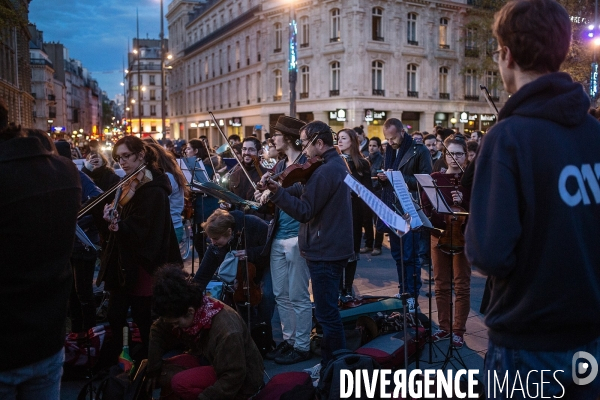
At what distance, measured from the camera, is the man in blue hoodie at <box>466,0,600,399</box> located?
70.9 inches

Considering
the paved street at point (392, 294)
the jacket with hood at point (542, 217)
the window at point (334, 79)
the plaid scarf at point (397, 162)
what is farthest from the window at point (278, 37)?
the jacket with hood at point (542, 217)

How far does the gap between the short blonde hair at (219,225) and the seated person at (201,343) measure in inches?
56.4

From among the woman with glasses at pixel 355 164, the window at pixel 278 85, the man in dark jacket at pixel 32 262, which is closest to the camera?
the man in dark jacket at pixel 32 262

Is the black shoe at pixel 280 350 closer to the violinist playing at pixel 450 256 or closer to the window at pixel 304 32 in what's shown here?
the violinist playing at pixel 450 256

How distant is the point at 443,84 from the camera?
36000 mm

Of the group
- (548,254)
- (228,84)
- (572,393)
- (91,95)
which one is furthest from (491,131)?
(91,95)

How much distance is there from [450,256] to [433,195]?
61cm

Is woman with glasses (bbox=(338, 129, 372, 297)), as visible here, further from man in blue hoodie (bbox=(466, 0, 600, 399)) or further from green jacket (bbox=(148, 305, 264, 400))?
man in blue hoodie (bbox=(466, 0, 600, 399))

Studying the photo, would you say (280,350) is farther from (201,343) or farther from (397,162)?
(397,162)

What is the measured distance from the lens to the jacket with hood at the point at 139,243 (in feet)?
15.3

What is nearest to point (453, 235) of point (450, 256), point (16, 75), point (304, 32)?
point (450, 256)

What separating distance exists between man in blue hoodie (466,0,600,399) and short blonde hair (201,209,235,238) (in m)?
3.76

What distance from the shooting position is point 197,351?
165 inches

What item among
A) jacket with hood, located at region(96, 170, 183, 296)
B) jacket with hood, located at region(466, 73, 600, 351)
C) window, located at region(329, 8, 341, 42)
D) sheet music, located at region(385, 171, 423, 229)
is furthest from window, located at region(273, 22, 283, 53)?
jacket with hood, located at region(466, 73, 600, 351)
